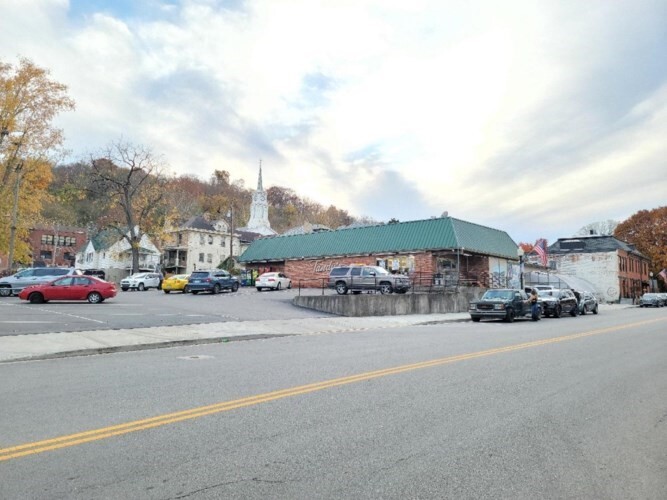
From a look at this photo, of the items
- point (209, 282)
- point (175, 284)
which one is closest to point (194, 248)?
point (175, 284)

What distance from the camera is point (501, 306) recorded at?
79.5ft

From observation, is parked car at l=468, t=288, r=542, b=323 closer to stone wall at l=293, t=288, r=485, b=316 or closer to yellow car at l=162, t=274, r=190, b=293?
stone wall at l=293, t=288, r=485, b=316

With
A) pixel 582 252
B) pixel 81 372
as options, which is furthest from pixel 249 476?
pixel 582 252

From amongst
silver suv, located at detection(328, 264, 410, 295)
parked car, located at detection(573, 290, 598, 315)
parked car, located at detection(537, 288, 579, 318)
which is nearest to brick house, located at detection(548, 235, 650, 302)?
parked car, located at detection(573, 290, 598, 315)

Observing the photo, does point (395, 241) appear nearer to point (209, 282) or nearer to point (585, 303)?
point (585, 303)

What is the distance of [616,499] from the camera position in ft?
12.8

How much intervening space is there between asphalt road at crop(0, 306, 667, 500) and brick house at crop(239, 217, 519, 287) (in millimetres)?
25382

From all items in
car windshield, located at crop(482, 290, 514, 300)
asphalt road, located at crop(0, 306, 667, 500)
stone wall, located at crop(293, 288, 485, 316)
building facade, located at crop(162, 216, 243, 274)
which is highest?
building facade, located at crop(162, 216, 243, 274)

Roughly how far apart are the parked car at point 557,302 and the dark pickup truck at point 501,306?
4.28 meters

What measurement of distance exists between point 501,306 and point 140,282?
98.4 ft

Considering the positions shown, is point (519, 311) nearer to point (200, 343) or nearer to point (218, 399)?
point (200, 343)

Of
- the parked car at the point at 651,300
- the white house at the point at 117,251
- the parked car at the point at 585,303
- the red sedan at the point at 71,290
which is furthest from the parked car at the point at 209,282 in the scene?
the white house at the point at 117,251

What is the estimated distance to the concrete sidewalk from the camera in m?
12.0

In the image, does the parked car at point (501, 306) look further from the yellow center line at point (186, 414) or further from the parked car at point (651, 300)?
the parked car at point (651, 300)
